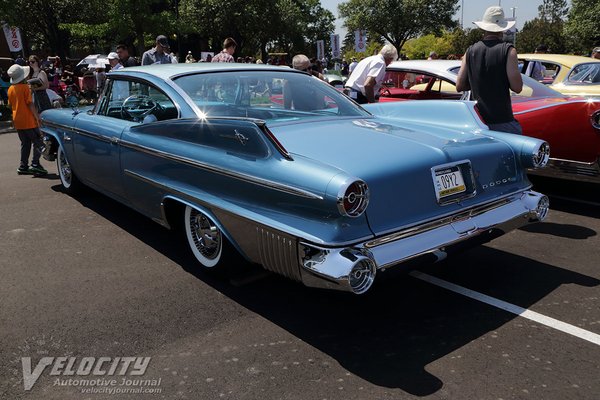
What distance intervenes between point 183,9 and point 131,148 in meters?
39.8

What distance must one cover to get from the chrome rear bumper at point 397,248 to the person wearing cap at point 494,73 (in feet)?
4.54

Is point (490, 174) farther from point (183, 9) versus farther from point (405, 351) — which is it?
point (183, 9)

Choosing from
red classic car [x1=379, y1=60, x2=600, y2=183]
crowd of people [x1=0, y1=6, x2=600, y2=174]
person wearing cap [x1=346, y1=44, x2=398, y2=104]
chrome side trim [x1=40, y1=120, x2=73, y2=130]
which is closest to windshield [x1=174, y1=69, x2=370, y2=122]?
crowd of people [x1=0, y1=6, x2=600, y2=174]

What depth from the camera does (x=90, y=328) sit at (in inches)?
123

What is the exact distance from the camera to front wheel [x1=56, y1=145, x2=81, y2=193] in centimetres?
589

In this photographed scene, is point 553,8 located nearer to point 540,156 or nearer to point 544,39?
point 544,39

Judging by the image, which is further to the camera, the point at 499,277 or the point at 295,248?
the point at 499,277

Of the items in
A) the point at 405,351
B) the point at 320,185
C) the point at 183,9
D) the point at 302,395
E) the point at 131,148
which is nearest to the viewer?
the point at 302,395

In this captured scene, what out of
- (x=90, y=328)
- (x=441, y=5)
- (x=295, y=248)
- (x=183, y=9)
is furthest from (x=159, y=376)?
(x=441, y=5)

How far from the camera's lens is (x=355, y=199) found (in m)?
2.61

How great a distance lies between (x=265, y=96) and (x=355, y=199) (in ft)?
5.94

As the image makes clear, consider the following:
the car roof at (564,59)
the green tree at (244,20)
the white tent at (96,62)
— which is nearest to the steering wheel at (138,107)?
the car roof at (564,59)

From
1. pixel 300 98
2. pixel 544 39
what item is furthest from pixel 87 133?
pixel 544 39

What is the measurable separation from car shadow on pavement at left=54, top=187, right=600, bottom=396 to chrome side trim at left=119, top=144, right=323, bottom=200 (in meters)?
0.63
